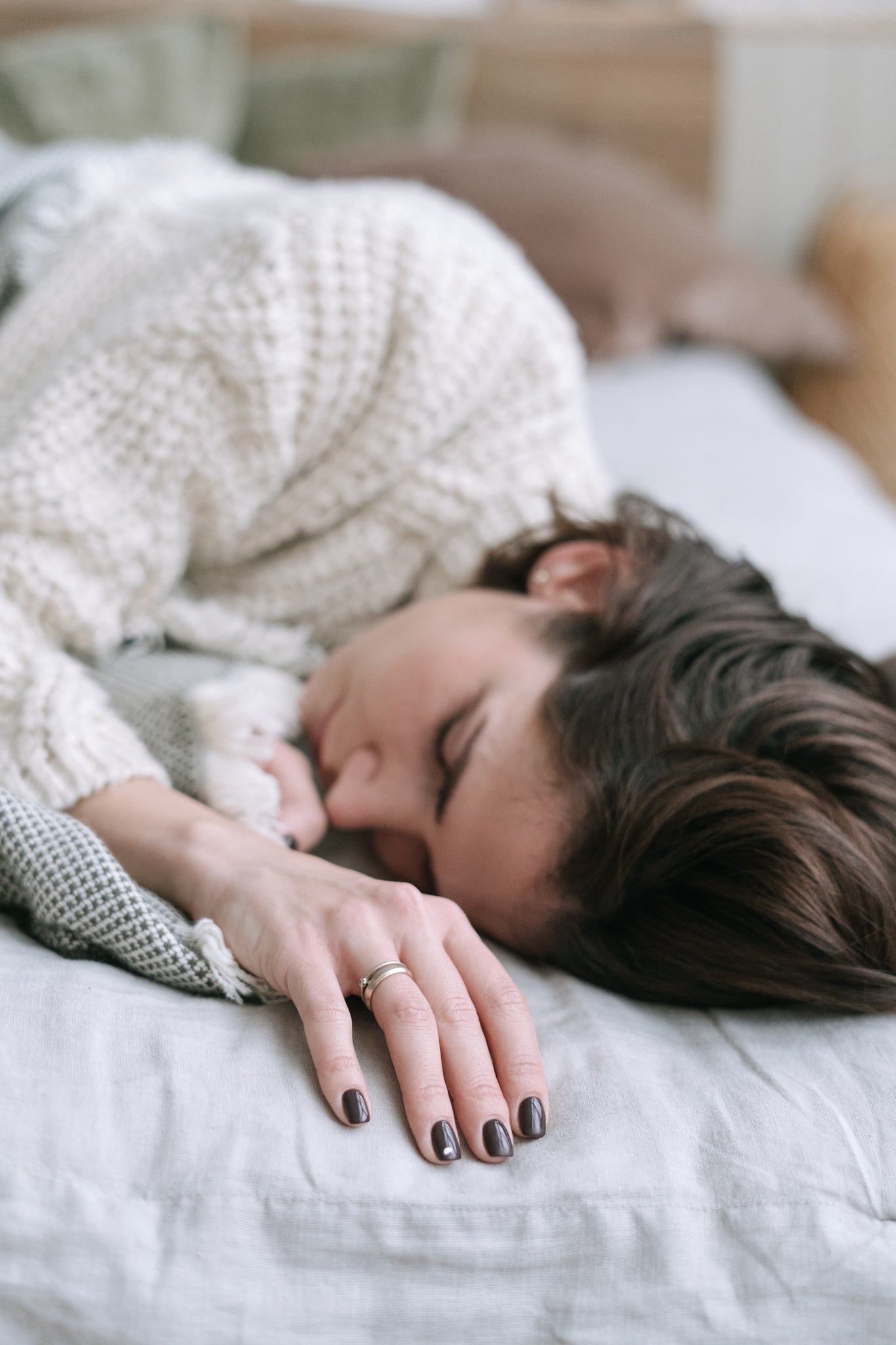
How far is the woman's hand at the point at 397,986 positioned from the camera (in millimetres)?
536

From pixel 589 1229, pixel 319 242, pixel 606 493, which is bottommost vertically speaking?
pixel 589 1229

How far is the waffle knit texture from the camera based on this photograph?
0.78 metres

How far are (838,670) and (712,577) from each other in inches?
4.9

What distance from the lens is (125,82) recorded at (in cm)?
175

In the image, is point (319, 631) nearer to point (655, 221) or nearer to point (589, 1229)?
point (589, 1229)

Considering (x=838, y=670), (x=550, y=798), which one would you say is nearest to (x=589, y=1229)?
(x=550, y=798)

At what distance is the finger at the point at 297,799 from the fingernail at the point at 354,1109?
24cm

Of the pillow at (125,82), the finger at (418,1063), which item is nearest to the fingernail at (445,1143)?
the finger at (418,1063)

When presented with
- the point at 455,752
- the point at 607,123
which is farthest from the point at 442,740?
the point at 607,123

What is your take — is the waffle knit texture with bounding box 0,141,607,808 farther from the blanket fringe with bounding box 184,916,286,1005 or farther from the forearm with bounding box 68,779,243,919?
the blanket fringe with bounding box 184,916,286,1005

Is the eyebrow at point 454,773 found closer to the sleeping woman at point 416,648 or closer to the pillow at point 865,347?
the sleeping woman at point 416,648

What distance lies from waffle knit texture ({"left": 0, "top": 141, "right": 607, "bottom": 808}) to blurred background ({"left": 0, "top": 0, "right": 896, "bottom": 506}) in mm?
746

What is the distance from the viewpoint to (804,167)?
2375 millimetres

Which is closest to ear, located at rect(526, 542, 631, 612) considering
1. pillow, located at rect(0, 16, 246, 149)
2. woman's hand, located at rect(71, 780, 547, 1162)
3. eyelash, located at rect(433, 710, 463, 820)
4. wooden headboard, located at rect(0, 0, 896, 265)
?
eyelash, located at rect(433, 710, 463, 820)
